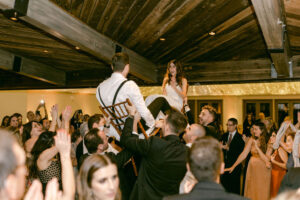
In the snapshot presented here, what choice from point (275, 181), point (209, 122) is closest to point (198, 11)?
point (209, 122)

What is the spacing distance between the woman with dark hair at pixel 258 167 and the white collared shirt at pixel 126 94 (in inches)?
98.5

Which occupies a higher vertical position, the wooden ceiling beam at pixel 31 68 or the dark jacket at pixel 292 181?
the wooden ceiling beam at pixel 31 68

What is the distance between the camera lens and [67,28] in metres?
4.36

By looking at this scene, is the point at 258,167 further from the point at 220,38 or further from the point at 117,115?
the point at 117,115

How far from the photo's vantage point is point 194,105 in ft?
38.7

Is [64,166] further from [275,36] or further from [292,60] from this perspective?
[292,60]

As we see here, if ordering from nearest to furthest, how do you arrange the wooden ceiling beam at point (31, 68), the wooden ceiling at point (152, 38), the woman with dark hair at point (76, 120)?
the wooden ceiling at point (152, 38) < the wooden ceiling beam at point (31, 68) < the woman with dark hair at point (76, 120)

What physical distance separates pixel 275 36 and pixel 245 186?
8.34 feet

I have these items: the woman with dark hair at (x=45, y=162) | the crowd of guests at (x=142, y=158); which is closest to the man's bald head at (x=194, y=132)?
the crowd of guests at (x=142, y=158)

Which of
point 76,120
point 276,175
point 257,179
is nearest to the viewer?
point 276,175

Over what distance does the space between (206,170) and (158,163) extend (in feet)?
3.25

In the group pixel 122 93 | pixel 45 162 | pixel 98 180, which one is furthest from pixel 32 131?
pixel 98 180

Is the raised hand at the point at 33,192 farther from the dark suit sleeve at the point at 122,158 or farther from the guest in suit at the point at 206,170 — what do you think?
the dark suit sleeve at the point at 122,158

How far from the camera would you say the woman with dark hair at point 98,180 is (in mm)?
1849
